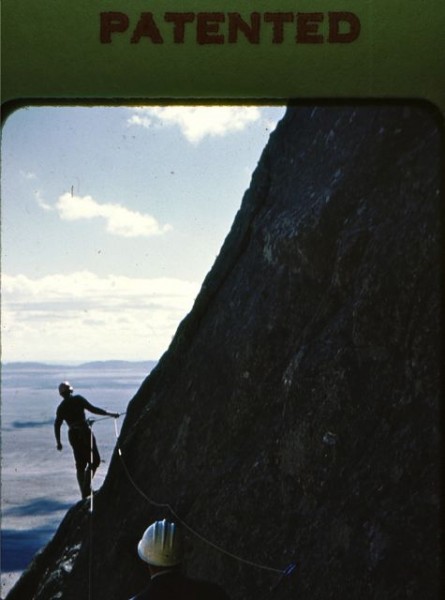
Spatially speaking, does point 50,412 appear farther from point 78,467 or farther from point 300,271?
point 300,271

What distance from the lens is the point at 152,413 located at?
11320mm

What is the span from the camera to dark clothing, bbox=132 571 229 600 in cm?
415

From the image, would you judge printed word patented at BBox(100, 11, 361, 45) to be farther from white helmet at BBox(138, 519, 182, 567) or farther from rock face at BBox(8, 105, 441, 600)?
white helmet at BBox(138, 519, 182, 567)

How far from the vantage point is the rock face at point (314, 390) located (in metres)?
6.33

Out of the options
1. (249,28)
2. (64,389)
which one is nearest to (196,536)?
(64,389)

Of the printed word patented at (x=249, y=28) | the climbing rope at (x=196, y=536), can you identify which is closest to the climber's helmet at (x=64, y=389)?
the climbing rope at (x=196, y=536)

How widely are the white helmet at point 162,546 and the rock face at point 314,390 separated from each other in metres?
2.16

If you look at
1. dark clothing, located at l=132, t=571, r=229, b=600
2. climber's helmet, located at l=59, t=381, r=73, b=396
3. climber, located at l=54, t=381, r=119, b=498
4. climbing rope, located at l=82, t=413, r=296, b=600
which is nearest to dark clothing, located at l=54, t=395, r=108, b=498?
climber, located at l=54, t=381, r=119, b=498

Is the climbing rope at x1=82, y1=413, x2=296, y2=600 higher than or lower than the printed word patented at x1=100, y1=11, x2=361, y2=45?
lower

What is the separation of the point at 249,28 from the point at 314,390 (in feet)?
12.7

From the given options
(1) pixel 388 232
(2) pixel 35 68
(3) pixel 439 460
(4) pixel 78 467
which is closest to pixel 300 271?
(1) pixel 388 232

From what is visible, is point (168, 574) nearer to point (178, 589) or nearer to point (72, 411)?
point (178, 589)

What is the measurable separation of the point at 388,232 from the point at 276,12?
2751 mm

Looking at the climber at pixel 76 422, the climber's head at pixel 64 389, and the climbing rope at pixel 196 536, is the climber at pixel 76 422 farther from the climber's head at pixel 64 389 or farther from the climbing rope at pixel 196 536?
the climbing rope at pixel 196 536
